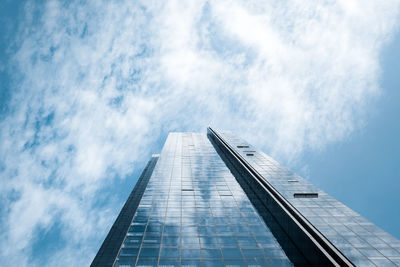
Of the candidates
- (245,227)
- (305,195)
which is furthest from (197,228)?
(305,195)

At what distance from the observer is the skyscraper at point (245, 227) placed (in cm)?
2769

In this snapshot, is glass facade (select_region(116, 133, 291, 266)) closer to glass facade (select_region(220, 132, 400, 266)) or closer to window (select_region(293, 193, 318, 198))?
glass facade (select_region(220, 132, 400, 266))

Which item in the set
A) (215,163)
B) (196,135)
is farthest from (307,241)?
(196,135)

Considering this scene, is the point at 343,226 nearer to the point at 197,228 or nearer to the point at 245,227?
the point at 245,227

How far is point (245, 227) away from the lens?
34.2m

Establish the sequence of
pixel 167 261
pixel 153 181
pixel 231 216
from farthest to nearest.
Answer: pixel 153 181
pixel 231 216
pixel 167 261

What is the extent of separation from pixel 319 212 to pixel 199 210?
16612 millimetres

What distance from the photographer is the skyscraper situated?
90.8ft

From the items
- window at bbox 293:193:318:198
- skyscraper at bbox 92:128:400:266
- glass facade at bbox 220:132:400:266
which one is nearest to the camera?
glass facade at bbox 220:132:400:266

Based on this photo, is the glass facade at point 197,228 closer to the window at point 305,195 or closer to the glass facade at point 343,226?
the glass facade at point 343,226

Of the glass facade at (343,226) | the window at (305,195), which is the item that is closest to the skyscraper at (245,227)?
the glass facade at (343,226)

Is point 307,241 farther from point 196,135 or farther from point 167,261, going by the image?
point 196,135

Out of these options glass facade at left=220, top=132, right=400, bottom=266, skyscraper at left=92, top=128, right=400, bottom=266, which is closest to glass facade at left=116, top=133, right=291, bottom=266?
skyscraper at left=92, top=128, right=400, bottom=266

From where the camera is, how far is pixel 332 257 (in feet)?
88.5
